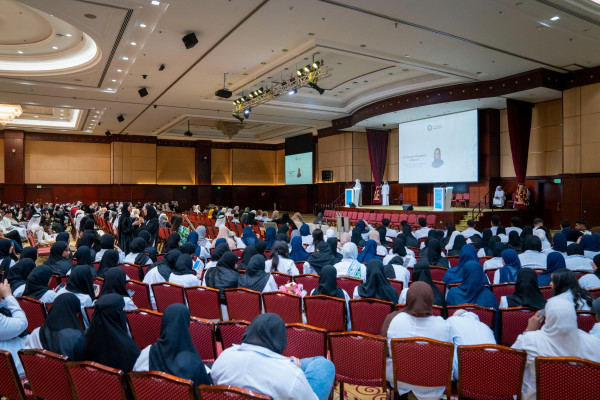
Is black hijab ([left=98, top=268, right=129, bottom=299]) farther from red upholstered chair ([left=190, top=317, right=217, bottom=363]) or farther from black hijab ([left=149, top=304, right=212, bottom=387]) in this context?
black hijab ([left=149, top=304, right=212, bottom=387])

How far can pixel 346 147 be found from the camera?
20062mm

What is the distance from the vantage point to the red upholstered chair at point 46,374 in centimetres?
221

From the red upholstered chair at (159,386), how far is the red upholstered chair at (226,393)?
0.07 metres

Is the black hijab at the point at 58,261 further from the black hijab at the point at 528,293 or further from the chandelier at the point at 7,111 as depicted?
the chandelier at the point at 7,111

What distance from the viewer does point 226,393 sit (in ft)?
5.84

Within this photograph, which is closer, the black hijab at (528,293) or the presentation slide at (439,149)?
the black hijab at (528,293)

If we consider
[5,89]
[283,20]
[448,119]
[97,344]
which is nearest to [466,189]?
[448,119]

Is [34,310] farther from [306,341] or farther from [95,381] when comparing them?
[306,341]

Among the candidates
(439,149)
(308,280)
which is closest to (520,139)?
(439,149)

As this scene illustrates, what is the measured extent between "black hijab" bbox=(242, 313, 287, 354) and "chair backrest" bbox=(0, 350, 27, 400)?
4.83ft

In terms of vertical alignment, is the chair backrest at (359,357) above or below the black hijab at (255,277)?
below

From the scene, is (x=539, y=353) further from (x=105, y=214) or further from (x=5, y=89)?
(x=5, y=89)

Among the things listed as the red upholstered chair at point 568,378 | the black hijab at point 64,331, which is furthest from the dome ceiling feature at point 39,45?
the red upholstered chair at point 568,378

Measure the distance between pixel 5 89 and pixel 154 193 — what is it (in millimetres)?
11263
